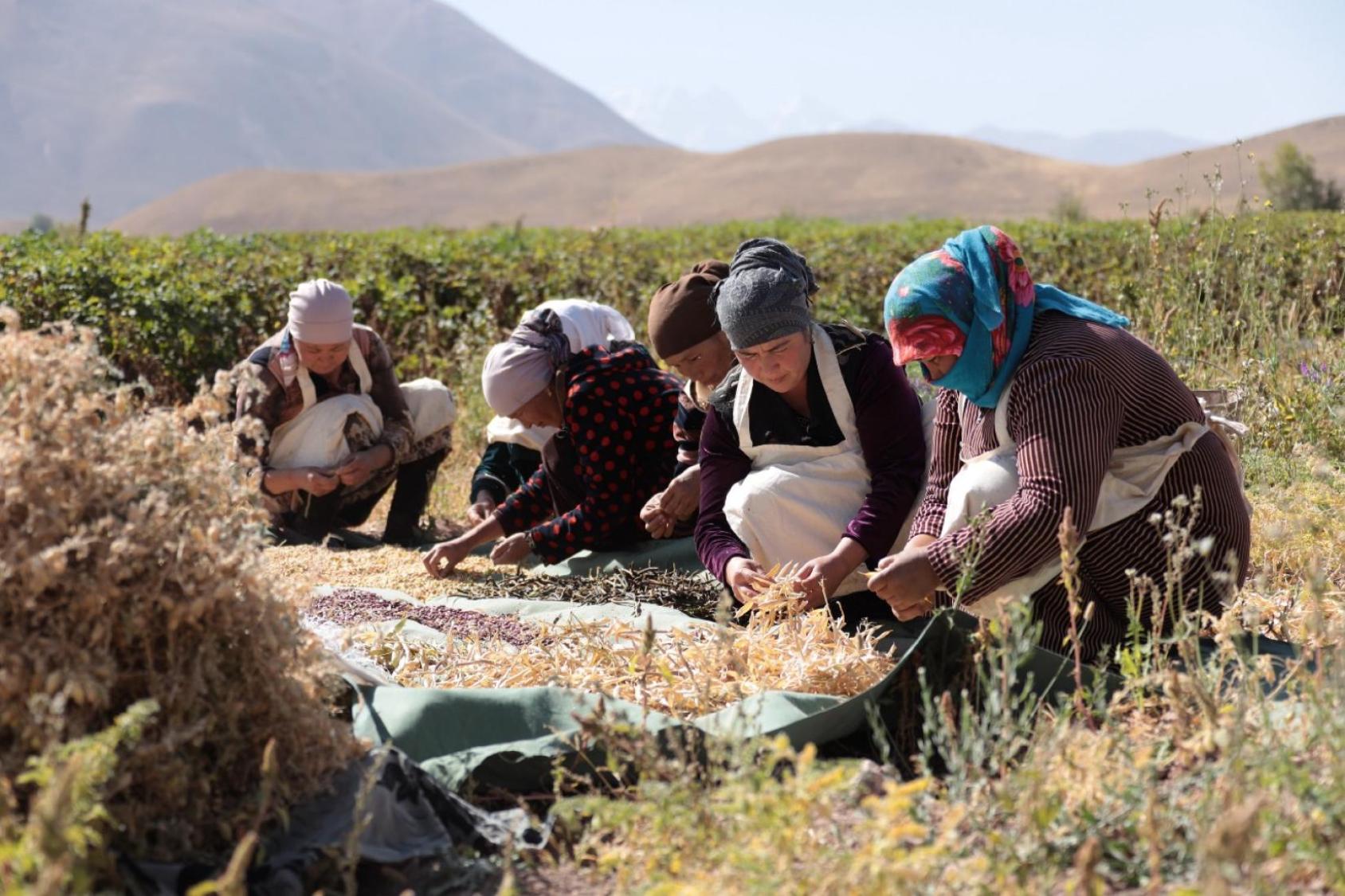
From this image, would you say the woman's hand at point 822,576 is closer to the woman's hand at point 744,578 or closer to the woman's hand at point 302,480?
the woman's hand at point 744,578

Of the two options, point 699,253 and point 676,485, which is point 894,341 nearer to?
point 676,485

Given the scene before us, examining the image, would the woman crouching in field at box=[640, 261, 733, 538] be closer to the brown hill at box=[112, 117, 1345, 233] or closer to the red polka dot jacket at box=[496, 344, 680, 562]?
the red polka dot jacket at box=[496, 344, 680, 562]

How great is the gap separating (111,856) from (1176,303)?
4773 mm

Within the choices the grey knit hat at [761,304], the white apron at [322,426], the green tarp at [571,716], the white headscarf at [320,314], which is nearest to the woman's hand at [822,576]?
the grey knit hat at [761,304]

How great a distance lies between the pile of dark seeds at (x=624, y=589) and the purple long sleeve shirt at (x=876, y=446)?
10.7 inches

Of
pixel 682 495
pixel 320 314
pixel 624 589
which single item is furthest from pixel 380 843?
pixel 320 314

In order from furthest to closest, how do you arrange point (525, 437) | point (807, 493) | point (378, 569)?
point (525, 437)
point (378, 569)
point (807, 493)

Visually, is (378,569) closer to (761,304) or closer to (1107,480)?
(761,304)

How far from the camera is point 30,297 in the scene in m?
7.39

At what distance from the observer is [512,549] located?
459 centimetres

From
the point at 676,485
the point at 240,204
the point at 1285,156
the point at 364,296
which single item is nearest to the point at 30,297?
the point at 364,296

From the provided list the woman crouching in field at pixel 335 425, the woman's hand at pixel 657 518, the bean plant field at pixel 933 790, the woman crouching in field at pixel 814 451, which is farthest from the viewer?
the woman crouching in field at pixel 335 425

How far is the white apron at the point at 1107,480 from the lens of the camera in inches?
121

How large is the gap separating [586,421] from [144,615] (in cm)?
250
